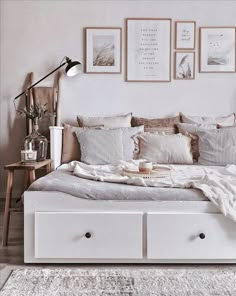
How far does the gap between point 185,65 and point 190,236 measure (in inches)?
77.7

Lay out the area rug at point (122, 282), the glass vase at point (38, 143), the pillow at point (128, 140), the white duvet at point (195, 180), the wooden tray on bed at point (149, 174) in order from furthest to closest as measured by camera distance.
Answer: the pillow at point (128, 140), the glass vase at point (38, 143), the wooden tray on bed at point (149, 174), the white duvet at point (195, 180), the area rug at point (122, 282)

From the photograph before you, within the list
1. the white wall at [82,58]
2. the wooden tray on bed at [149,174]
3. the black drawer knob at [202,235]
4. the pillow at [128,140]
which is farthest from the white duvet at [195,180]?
the white wall at [82,58]

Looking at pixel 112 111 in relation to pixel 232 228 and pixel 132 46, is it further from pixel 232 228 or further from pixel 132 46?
pixel 232 228

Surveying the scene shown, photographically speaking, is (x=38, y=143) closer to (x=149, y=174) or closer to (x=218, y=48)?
(x=149, y=174)

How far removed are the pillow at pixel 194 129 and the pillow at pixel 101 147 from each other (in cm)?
56

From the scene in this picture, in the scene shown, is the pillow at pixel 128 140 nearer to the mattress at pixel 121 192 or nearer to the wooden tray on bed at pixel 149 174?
the wooden tray on bed at pixel 149 174

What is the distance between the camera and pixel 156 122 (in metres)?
3.40

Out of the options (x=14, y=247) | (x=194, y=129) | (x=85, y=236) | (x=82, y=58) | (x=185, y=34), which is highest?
(x=185, y=34)

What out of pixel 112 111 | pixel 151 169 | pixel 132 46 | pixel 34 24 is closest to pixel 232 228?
pixel 151 169

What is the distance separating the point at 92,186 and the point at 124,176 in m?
0.33

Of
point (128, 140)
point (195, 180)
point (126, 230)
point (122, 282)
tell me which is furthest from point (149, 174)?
point (128, 140)

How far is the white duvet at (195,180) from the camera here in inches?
81.3

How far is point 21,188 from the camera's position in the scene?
368 cm

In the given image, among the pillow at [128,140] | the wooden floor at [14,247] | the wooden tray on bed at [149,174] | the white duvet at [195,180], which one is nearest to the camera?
the white duvet at [195,180]
